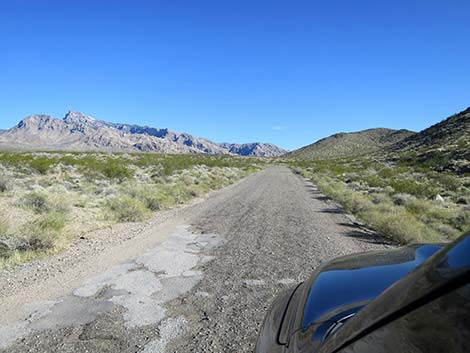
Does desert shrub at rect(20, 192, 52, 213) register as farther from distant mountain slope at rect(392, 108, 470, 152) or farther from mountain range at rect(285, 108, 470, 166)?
distant mountain slope at rect(392, 108, 470, 152)

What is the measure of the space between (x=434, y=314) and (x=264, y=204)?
15044 millimetres

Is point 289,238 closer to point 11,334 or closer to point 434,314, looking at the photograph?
point 11,334

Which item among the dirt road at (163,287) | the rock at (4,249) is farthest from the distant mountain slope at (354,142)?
the rock at (4,249)

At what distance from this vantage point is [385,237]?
10.2 metres

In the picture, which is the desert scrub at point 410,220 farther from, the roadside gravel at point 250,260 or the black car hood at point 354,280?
the black car hood at point 354,280

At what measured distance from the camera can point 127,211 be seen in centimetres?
1209


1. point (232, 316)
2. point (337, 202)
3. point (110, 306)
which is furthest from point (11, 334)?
point (337, 202)

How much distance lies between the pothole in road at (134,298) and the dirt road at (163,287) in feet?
0.05

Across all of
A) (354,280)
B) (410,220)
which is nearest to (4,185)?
(410,220)

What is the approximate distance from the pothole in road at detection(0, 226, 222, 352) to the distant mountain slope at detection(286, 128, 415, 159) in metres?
137

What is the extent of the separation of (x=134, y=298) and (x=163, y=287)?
1.97 ft

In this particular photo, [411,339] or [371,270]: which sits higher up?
[411,339]

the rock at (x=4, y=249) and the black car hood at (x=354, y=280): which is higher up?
the black car hood at (x=354, y=280)

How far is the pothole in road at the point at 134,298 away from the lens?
4.38m
